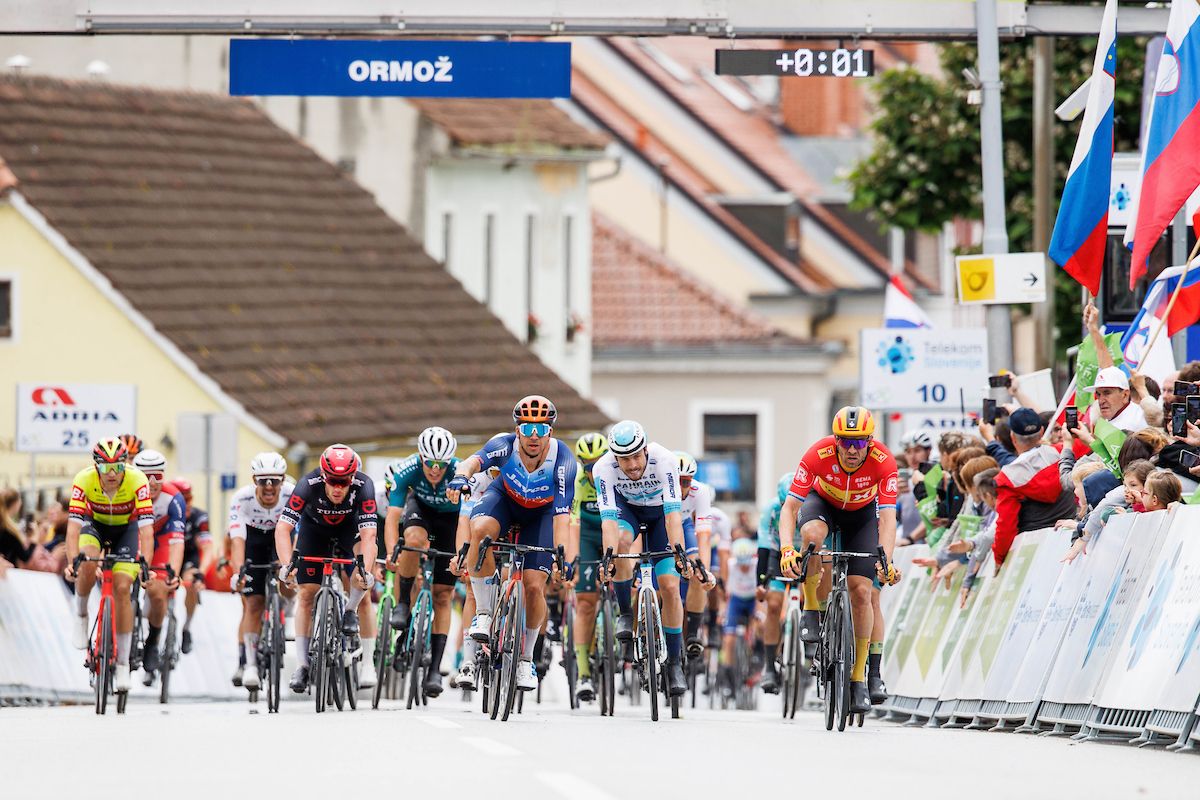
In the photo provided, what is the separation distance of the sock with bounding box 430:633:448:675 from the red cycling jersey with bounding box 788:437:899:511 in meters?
4.24

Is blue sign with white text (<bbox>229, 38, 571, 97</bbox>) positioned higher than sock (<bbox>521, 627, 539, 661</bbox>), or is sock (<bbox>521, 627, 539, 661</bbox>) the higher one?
blue sign with white text (<bbox>229, 38, 571, 97</bbox>)

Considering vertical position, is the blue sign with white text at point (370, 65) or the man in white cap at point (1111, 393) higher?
the blue sign with white text at point (370, 65)

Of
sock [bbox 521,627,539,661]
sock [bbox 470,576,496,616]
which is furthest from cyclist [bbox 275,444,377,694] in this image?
sock [bbox 521,627,539,661]

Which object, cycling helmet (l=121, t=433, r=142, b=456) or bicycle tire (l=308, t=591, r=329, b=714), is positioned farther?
cycling helmet (l=121, t=433, r=142, b=456)

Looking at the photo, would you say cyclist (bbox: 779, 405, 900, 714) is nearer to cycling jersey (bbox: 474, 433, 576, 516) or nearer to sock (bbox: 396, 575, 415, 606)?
cycling jersey (bbox: 474, 433, 576, 516)

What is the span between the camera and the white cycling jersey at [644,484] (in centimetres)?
1952

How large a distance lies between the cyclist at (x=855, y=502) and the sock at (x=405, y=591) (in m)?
4.44

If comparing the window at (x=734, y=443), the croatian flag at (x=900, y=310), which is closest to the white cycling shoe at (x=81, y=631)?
the croatian flag at (x=900, y=310)

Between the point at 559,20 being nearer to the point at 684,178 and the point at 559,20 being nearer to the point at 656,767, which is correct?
the point at 656,767

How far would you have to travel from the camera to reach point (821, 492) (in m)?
18.4

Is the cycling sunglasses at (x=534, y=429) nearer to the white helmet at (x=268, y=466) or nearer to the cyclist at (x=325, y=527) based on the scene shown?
the cyclist at (x=325, y=527)

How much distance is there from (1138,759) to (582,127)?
4050 cm

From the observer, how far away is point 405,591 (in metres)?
21.9

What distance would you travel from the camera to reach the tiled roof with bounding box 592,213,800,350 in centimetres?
6406
